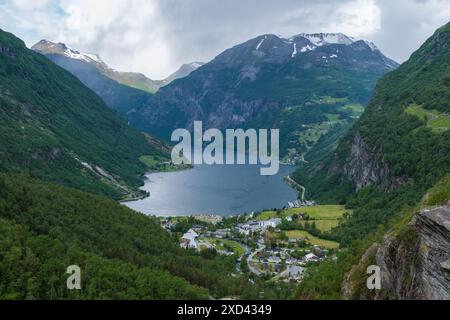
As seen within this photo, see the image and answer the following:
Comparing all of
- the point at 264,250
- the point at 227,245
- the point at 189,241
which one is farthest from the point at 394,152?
the point at 189,241

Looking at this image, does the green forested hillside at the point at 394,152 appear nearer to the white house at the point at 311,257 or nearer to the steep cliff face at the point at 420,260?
the white house at the point at 311,257

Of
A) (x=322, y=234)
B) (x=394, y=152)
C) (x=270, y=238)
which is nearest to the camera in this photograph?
(x=270, y=238)

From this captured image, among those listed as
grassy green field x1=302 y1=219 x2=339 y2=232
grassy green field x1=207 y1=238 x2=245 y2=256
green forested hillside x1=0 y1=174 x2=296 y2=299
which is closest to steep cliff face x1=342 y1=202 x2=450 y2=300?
green forested hillside x1=0 y1=174 x2=296 y2=299

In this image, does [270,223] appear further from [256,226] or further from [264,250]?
[264,250]

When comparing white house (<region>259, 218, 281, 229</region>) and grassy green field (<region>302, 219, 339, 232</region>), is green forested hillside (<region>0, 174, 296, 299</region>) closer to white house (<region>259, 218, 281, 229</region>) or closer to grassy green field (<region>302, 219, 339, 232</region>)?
white house (<region>259, 218, 281, 229</region>)
